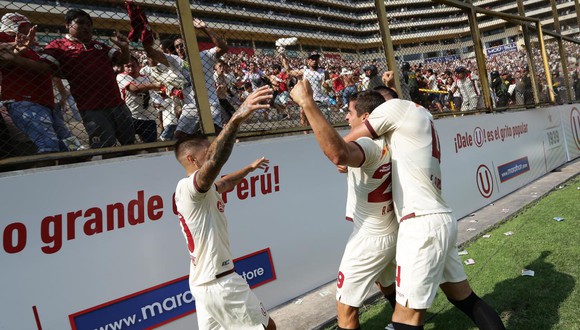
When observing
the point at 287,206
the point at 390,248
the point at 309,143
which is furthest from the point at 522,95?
the point at 390,248

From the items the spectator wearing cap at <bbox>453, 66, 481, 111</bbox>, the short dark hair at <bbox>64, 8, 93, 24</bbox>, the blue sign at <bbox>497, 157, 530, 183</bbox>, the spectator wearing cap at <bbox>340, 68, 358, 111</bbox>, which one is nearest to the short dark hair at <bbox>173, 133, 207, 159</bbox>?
the short dark hair at <bbox>64, 8, 93, 24</bbox>

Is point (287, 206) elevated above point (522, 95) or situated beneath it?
situated beneath

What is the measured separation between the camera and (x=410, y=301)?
7.45 ft

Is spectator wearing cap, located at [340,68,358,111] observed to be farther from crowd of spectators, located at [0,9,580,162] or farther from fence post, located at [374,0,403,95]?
fence post, located at [374,0,403,95]

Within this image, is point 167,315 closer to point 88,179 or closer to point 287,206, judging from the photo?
point 88,179

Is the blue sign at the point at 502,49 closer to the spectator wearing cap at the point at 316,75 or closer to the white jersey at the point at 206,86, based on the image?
the spectator wearing cap at the point at 316,75

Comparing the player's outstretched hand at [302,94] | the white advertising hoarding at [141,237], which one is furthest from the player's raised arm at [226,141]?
the white advertising hoarding at [141,237]

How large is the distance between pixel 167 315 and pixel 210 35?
2.66 m

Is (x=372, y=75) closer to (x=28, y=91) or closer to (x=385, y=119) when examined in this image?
(x=385, y=119)

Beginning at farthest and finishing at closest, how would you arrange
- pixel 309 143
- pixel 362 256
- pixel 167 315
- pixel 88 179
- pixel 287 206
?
1. pixel 309 143
2. pixel 287 206
3. pixel 167 315
4. pixel 88 179
5. pixel 362 256

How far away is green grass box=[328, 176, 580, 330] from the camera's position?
3018 millimetres

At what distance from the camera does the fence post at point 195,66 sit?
3.50 metres

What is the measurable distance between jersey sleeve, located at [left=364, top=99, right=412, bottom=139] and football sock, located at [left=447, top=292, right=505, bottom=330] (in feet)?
3.82

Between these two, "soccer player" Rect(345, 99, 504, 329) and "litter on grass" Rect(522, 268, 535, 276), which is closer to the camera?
"soccer player" Rect(345, 99, 504, 329)
